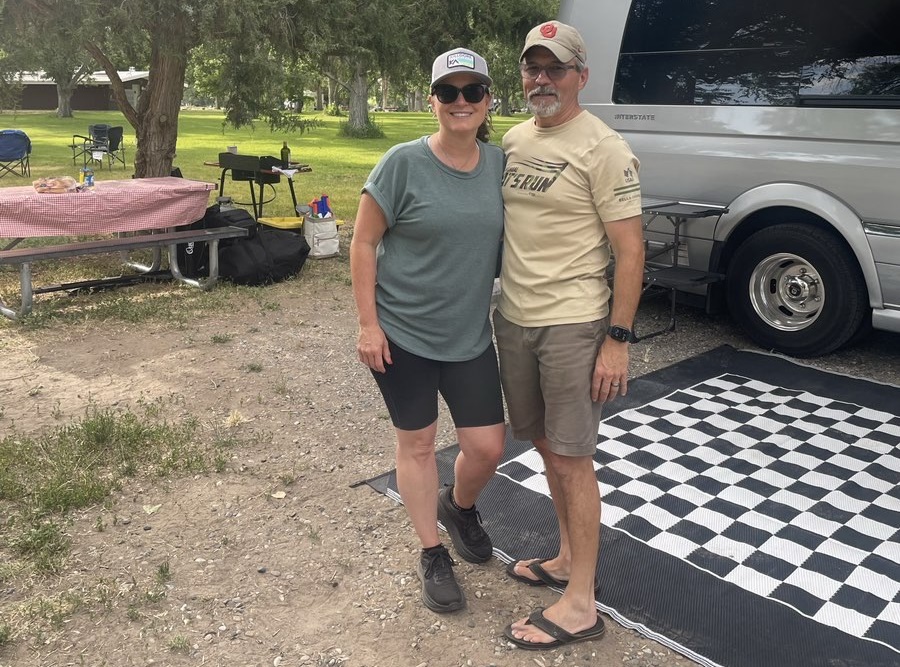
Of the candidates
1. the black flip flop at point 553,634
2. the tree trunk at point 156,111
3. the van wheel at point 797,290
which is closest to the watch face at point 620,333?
the black flip flop at point 553,634

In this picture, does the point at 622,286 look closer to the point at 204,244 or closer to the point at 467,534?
the point at 467,534

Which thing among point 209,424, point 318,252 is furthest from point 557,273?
point 318,252

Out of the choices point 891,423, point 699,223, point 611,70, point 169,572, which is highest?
point 611,70

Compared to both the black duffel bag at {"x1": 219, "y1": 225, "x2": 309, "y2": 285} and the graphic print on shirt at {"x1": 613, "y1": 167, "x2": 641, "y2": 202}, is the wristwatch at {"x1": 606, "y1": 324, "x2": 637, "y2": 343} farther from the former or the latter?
the black duffel bag at {"x1": 219, "y1": 225, "x2": 309, "y2": 285}

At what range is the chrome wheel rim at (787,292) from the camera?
17.0 ft

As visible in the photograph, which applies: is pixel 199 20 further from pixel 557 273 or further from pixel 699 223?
pixel 557 273

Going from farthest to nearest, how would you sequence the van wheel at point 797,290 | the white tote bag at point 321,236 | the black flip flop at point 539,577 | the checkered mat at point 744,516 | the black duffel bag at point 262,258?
the white tote bag at point 321,236 → the black duffel bag at point 262,258 → the van wheel at point 797,290 → the black flip flop at point 539,577 → the checkered mat at point 744,516

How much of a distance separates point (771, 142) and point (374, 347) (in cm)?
367

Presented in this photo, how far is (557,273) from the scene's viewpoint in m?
2.33

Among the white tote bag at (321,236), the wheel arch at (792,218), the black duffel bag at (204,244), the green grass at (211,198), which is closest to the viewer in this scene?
the wheel arch at (792,218)

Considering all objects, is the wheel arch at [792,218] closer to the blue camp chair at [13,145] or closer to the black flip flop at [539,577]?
the black flip flop at [539,577]

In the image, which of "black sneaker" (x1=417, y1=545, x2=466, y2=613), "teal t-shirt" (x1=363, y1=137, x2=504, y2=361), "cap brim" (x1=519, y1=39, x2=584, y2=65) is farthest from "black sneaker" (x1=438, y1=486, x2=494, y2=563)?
"cap brim" (x1=519, y1=39, x2=584, y2=65)

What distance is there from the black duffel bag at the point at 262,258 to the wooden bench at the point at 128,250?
97 millimetres

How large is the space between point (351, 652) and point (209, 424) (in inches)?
77.3
